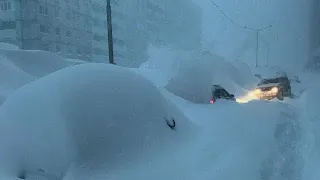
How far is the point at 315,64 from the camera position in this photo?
216 ft

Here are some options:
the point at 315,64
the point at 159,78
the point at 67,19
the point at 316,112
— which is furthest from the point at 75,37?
the point at 316,112

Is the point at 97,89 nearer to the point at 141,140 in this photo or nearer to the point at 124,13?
the point at 141,140

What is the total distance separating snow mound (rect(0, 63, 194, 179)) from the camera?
5297 mm

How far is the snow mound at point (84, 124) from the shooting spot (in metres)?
5.30

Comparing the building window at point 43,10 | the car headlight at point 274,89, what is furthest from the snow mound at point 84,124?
the building window at point 43,10

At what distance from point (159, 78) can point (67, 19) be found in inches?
1426

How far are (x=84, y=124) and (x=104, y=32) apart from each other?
6950 cm

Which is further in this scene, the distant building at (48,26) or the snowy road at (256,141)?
the distant building at (48,26)

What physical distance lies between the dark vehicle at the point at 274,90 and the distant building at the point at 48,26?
39167 millimetres

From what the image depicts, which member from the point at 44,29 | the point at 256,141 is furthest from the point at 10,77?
the point at 44,29

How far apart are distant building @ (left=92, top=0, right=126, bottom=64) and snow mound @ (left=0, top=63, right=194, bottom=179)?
208ft

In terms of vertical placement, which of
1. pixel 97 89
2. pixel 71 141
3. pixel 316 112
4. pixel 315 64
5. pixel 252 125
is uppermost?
pixel 97 89

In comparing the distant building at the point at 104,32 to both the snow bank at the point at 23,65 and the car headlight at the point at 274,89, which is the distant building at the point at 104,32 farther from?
the car headlight at the point at 274,89

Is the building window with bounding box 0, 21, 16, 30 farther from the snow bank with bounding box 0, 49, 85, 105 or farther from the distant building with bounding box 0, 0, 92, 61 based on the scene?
the snow bank with bounding box 0, 49, 85, 105
